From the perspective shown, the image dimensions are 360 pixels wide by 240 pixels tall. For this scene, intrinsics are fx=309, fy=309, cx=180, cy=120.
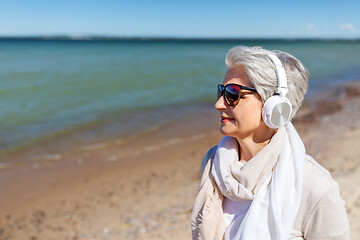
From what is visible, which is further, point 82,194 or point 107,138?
point 107,138

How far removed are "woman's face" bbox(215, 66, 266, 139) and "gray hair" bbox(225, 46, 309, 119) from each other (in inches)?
2.0

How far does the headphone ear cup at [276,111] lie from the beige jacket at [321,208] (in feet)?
0.94

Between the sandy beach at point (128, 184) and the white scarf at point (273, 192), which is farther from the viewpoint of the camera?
the sandy beach at point (128, 184)

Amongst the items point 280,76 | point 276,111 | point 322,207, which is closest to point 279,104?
point 276,111

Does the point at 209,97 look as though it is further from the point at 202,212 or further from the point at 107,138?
the point at 202,212

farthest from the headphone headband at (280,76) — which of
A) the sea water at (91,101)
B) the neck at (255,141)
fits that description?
the sea water at (91,101)

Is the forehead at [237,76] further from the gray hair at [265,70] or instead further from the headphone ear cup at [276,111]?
the headphone ear cup at [276,111]

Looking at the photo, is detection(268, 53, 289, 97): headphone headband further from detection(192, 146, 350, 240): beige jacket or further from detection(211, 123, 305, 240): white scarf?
detection(192, 146, 350, 240): beige jacket

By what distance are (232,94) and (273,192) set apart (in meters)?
0.59

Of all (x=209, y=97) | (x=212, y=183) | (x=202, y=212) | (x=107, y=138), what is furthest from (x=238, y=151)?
(x=209, y=97)

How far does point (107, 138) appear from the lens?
31.7 feet

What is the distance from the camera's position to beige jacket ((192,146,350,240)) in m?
1.56

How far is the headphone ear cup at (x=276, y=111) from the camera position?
1665 millimetres

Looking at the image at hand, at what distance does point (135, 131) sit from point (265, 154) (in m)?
8.89
